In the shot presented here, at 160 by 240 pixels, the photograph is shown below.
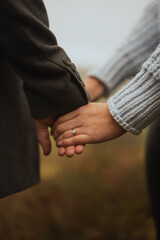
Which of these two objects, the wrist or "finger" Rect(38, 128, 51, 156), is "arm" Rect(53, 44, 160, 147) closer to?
"finger" Rect(38, 128, 51, 156)

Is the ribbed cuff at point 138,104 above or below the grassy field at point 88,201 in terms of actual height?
above

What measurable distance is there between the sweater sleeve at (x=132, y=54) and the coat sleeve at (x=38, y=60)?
25cm

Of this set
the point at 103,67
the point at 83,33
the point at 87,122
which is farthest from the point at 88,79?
the point at 83,33

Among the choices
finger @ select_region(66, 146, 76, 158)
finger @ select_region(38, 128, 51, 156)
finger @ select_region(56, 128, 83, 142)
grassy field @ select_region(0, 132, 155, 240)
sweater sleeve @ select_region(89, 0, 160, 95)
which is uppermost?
sweater sleeve @ select_region(89, 0, 160, 95)

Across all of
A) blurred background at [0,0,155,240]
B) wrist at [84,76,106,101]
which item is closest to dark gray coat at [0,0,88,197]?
wrist at [84,76,106,101]

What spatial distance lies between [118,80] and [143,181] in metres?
0.66

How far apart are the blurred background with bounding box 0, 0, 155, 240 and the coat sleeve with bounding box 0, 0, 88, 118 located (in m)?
0.67

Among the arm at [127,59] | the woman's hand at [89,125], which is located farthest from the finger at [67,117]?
the arm at [127,59]

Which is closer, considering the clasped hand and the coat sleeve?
the coat sleeve

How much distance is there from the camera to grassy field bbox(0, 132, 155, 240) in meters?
1.35

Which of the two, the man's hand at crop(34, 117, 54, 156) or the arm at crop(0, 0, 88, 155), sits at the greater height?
the arm at crop(0, 0, 88, 155)

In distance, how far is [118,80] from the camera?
0.95 meters

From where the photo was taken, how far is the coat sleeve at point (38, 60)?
559mm

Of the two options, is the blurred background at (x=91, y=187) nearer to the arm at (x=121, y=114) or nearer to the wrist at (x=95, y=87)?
the wrist at (x=95, y=87)
